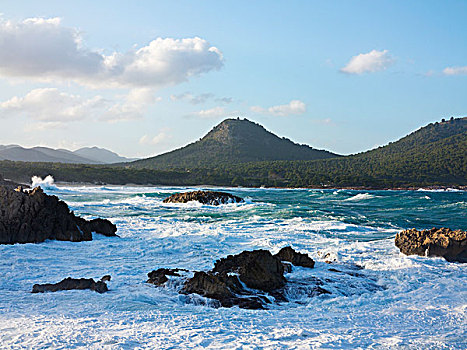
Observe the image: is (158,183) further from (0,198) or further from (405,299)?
(405,299)

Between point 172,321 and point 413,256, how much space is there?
853cm

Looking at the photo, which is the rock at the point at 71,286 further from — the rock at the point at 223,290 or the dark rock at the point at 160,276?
the rock at the point at 223,290

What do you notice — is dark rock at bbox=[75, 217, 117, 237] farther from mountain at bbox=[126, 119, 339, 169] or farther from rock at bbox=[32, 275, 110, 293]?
mountain at bbox=[126, 119, 339, 169]

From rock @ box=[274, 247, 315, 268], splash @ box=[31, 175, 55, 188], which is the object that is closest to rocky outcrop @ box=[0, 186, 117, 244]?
rock @ box=[274, 247, 315, 268]

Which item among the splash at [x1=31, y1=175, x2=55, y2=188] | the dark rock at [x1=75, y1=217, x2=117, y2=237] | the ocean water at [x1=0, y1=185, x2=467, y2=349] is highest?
the splash at [x1=31, y1=175, x2=55, y2=188]

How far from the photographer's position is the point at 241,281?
333 inches

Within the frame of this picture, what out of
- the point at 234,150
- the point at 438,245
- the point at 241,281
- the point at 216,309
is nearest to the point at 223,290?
the point at 216,309

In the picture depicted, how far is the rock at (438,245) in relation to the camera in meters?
11.8

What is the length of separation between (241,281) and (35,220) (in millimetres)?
7581

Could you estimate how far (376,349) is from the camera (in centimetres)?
536

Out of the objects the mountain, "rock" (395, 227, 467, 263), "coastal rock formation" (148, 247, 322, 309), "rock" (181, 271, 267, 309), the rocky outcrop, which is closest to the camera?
"rock" (181, 271, 267, 309)

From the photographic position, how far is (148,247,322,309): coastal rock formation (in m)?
7.48

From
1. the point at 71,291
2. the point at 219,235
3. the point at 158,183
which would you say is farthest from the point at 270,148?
the point at 71,291

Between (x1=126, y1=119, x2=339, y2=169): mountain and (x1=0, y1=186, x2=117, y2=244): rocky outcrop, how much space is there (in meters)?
105
